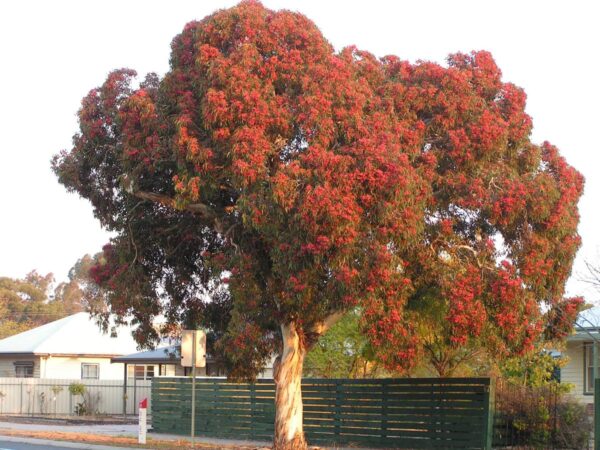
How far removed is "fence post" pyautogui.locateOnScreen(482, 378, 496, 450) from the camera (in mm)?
22203

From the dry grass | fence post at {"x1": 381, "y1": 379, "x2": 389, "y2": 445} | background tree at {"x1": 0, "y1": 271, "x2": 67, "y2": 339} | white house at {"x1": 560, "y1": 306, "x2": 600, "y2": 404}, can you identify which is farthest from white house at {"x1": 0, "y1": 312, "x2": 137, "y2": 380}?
background tree at {"x1": 0, "y1": 271, "x2": 67, "y2": 339}

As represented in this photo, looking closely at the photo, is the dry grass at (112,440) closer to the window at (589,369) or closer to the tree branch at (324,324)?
the tree branch at (324,324)

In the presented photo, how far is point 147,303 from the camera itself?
76.3ft

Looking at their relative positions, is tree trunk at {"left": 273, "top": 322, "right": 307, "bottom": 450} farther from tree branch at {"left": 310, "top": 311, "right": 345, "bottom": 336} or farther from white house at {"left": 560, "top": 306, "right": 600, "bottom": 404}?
white house at {"left": 560, "top": 306, "right": 600, "bottom": 404}

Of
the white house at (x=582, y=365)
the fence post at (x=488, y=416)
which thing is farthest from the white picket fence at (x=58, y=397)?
the fence post at (x=488, y=416)

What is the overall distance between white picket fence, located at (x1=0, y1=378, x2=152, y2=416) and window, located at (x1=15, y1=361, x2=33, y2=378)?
349 cm

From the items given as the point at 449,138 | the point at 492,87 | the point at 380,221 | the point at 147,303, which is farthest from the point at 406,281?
the point at 147,303

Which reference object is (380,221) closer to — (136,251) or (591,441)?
(136,251)

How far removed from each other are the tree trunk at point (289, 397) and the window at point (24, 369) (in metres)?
31.2

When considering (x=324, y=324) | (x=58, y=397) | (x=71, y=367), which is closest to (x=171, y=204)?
(x=324, y=324)

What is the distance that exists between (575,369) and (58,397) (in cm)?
2764

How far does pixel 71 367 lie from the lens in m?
50.4

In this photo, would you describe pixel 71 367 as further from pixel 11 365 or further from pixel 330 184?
pixel 330 184

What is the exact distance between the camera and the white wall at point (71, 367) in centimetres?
4953
